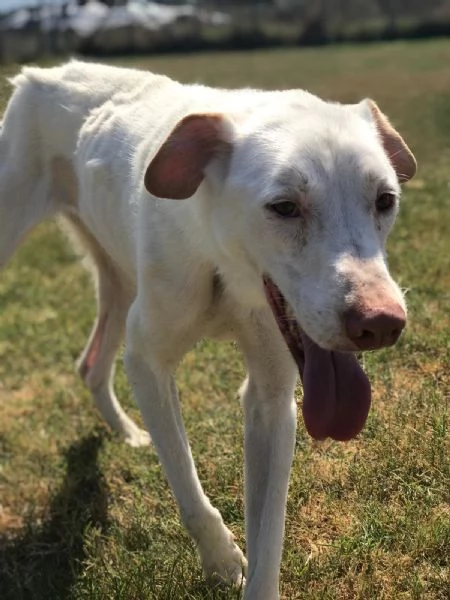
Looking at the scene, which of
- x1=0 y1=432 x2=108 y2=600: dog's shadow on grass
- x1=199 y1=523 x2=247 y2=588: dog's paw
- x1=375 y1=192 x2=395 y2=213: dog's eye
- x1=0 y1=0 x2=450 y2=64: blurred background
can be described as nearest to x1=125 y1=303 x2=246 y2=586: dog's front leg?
x1=199 y1=523 x2=247 y2=588: dog's paw

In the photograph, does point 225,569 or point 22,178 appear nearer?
point 225,569

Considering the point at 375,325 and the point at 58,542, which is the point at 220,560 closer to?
the point at 58,542

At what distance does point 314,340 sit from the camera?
239 centimetres

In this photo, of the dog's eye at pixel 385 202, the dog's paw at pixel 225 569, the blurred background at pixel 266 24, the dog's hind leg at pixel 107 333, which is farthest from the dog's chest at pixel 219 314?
the blurred background at pixel 266 24

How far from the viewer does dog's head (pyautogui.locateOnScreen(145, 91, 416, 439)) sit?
232 centimetres

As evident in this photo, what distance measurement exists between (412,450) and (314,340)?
1.15 m

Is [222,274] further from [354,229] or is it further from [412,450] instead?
[412,450]

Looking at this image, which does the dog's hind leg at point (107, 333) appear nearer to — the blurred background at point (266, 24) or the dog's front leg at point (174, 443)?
the dog's front leg at point (174, 443)

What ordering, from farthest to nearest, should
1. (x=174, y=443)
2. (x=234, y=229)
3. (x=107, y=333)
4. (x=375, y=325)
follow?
(x=107, y=333)
(x=174, y=443)
(x=234, y=229)
(x=375, y=325)

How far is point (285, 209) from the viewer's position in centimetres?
254

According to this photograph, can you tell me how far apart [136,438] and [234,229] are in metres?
2.33

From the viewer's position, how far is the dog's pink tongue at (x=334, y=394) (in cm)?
256

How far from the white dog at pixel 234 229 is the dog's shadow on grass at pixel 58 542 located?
84 cm

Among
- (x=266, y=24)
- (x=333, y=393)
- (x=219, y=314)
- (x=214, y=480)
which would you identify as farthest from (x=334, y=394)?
(x=266, y=24)
